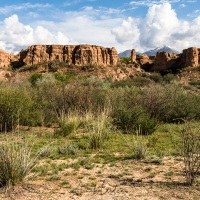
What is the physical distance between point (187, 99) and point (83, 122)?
7.56 metres

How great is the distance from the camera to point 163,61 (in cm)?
7262

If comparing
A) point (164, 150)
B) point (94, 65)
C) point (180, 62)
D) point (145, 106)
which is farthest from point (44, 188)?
point (180, 62)

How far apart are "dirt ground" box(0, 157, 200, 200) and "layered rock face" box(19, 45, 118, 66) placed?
67.5 metres

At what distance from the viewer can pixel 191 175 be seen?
5.62m

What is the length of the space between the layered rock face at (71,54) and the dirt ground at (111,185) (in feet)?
221

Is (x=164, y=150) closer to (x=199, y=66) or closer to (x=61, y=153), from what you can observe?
(x=61, y=153)

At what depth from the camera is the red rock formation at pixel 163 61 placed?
72.0 m

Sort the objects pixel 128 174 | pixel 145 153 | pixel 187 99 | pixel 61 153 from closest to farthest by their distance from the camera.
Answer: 1. pixel 128 174
2. pixel 145 153
3. pixel 61 153
4. pixel 187 99

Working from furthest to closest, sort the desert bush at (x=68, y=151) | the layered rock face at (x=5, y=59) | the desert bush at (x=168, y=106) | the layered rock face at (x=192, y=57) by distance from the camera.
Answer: the layered rock face at (x=5, y=59) < the layered rock face at (x=192, y=57) < the desert bush at (x=168, y=106) < the desert bush at (x=68, y=151)

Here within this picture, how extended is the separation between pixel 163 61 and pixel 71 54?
23.9 m

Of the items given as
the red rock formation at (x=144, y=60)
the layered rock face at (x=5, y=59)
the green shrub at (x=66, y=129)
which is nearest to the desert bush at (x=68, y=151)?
the green shrub at (x=66, y=129)

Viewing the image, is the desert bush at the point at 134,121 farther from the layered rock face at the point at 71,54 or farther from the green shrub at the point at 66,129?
the layered rock face at the point at 71,54

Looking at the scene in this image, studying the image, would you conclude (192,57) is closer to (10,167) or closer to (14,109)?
(14,109)

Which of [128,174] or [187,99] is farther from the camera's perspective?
[187,99]
